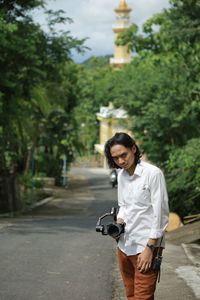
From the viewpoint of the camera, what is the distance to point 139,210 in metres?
4.52

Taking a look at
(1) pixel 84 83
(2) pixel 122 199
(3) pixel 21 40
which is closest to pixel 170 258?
(2) pixel 122 199

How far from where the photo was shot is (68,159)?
43.6 metres

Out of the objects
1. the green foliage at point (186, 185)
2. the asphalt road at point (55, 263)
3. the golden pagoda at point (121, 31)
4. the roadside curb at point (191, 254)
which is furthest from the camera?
the golden pagoda at point (121, 31)

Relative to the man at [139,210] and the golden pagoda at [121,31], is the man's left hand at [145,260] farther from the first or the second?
the golden pagoda at [121,31]

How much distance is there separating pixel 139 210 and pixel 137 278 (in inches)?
20.5

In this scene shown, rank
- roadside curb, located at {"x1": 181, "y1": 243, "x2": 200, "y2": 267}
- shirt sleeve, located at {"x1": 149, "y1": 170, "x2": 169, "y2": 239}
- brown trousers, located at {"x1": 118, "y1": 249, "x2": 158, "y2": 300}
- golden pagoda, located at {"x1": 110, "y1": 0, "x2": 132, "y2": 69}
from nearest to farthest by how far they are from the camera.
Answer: shirt sleeve, located at {"x1": 149, "y1": 170, "x2": 169, "y2": 239}
brown trousers, located at {"x1": 118, "y1": 249, "x2": 158, "y2": 300}
roadside curb, located at {"x1": 181, "y1": 243, "x2": 200, "y2": 267}
golden pagoda, located at {"x1": 110, "y1": 0, "x2": 132, "y2": 69}

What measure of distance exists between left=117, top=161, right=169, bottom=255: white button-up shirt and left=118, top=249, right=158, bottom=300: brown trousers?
10cm

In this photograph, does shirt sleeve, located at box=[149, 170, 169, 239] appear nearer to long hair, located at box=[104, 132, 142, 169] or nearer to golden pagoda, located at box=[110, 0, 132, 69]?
long hair, located at box=[104, 132, 142, 169]

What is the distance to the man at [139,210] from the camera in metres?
4.42

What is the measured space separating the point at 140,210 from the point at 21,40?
1497 cm

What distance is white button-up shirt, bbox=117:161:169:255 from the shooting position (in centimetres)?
441

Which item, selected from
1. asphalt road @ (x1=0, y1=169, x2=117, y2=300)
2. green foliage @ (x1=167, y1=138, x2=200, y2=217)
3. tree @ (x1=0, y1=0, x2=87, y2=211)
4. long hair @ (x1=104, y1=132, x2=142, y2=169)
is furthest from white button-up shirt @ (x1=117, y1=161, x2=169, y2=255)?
tree @ (x1=0, y1=0, x2=87, y2=211)

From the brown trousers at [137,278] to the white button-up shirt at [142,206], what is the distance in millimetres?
95

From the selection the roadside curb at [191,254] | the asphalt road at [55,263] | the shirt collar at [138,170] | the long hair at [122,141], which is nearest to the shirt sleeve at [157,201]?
the shirt collar at [138,170]
